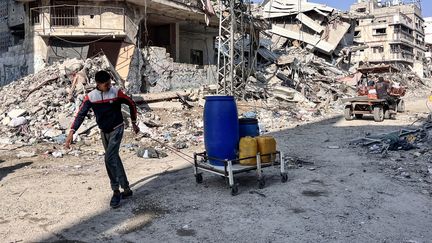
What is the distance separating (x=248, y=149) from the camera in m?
5.66

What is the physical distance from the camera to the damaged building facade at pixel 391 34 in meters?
54.2

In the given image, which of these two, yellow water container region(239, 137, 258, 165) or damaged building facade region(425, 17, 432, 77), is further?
damaged building facade region(425, 17, 432, 77)

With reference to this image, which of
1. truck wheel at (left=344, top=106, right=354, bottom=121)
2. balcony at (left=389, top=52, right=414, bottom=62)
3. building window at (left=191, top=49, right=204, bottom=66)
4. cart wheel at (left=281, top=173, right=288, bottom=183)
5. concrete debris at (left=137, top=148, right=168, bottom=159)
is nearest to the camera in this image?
cart wheel at (left=281, top=173, right=288, bottom=183)

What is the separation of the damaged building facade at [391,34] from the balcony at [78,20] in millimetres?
37532

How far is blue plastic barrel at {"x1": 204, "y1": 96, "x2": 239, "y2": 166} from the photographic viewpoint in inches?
223

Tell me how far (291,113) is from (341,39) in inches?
877

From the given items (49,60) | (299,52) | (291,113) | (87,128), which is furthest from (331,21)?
(87,128)

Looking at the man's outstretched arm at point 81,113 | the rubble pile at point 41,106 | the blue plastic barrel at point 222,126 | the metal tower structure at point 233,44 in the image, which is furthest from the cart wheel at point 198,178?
the metal tower structure at point 233,44

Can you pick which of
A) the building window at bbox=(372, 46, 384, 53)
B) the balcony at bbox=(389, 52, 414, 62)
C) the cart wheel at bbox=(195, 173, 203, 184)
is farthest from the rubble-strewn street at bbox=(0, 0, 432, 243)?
the building window at bbox=(372, 46, 384, 53)

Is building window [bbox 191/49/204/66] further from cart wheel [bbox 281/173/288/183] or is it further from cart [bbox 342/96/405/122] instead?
cart wheel [bbox 281/173/288/183]

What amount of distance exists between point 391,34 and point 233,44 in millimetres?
43778

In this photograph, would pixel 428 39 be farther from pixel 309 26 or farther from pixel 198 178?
pixel 198 178

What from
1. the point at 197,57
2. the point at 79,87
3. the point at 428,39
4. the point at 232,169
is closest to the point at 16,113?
the point at 79,87

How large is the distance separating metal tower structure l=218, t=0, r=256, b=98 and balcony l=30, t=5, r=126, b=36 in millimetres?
4794
